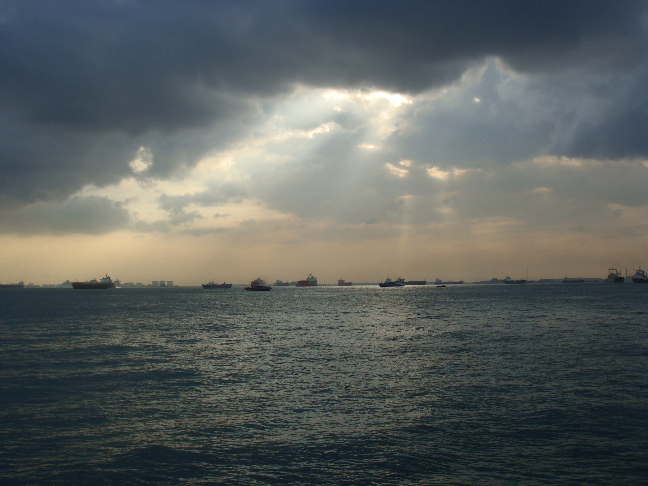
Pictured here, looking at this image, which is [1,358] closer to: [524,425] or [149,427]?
[149,427]

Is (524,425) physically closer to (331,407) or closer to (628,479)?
(628,479)

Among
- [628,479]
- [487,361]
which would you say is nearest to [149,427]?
[628,479]

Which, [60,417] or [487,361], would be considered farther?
[487,361]

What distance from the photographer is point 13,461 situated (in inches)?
771

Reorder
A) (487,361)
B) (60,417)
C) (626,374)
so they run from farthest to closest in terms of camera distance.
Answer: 1. (487,361)
2. (626,374)
3. (60,417)

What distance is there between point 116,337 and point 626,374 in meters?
61.3

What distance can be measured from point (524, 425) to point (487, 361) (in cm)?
1957

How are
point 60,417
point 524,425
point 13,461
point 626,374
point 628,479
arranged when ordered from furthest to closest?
1. point 626,374
2. point 60,417
3. point 524,425
4. point 13,461
5. point 628,479

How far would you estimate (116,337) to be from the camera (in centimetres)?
6412

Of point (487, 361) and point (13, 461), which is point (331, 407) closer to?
point (13, 461)

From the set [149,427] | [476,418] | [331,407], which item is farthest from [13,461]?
[476,418]

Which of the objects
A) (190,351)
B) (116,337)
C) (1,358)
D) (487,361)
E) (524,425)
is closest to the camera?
(524,425)

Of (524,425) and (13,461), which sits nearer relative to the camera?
(13,461)

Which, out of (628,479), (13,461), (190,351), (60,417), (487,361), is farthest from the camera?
(190,351)
